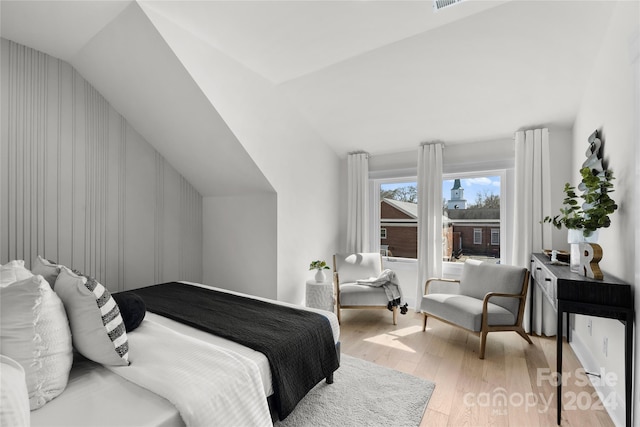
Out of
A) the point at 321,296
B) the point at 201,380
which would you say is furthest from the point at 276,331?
the point at 321,296

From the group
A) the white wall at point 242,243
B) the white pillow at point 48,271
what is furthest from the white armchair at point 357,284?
the white pillow at point 48,271

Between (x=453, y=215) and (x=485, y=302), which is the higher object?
(x=453, y=215)

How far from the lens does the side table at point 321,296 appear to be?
3365 mm

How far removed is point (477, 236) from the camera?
3775 mm

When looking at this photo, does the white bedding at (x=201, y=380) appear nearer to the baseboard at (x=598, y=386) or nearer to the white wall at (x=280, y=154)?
the white wall at (x=280, y=154)

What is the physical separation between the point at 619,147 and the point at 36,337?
3.08m

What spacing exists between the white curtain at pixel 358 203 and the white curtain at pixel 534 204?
1.83 metres

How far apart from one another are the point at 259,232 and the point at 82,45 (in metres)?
2.28

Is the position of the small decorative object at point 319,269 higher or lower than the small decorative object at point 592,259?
lower

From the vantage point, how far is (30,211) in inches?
98.6

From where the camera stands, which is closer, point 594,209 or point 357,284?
point 594,209

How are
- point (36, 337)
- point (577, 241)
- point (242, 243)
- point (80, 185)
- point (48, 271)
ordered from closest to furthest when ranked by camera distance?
point (36, 337)
point (48, 271)
point (577, 241)
point (80, 185)
point (242, 243)

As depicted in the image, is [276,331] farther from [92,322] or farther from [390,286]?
[390,286]

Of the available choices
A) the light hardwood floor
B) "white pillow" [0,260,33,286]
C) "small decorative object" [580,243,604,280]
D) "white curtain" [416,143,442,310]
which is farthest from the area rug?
"white curtain" [416,143,442,310]
